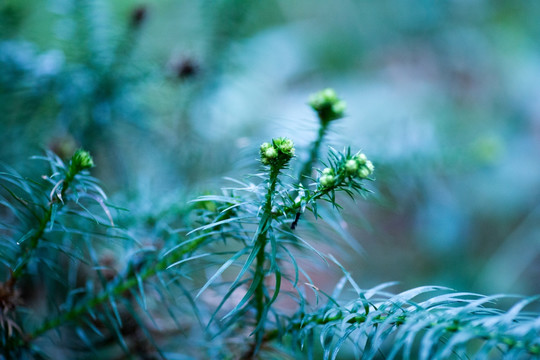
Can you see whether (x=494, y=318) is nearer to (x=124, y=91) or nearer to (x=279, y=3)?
(x=124, y=91)

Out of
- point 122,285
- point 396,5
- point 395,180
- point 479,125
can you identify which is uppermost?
point 396,5

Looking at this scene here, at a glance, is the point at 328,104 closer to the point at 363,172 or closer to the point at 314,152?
the point at 314,152

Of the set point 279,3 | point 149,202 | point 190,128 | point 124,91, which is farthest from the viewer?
point 279,3

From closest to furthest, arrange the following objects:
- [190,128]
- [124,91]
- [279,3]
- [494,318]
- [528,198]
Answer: [494,318] < [124,91] < [190,128] < [528,198] < [279,3]

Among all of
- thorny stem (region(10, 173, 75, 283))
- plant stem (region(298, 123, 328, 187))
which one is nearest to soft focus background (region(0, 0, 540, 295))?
plant stem (region(298, 123, 328, 187))

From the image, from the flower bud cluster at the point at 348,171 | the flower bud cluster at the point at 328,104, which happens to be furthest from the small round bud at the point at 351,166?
the flower bud cluster at the point at 328,104

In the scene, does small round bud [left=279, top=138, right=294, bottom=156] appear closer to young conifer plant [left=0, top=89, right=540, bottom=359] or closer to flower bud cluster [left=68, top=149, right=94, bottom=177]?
young conifer plant [left=0, top=89, right=540, bottom=359]

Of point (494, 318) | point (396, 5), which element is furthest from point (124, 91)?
point (396, 5)
